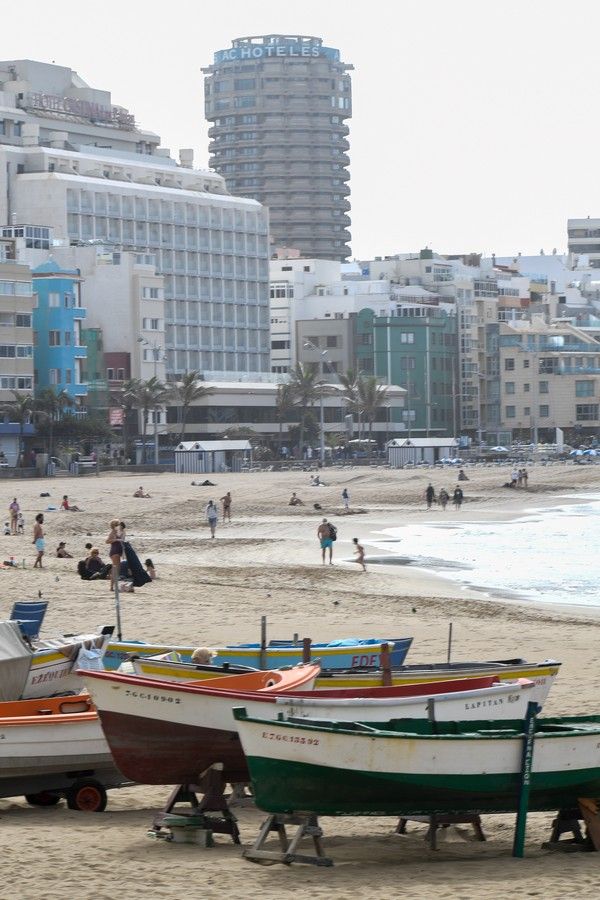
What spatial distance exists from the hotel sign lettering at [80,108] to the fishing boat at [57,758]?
461ft

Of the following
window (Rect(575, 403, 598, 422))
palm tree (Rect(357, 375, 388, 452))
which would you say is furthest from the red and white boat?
window (Rect(575, 403, 598, 422))

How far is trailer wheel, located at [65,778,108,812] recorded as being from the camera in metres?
16.0

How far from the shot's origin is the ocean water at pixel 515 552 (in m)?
42.0

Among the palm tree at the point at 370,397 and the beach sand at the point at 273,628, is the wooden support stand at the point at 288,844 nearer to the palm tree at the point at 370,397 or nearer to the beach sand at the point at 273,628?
the beach sand at the point at 273,628

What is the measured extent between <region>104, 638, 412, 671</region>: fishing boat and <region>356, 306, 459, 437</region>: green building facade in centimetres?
13746

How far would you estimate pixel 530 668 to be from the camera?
1727 centimetres

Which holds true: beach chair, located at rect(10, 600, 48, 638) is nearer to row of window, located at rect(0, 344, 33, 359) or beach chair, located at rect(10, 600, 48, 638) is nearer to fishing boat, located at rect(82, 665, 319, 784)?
fishing boat, located at rect(82, 665, 319, 784)

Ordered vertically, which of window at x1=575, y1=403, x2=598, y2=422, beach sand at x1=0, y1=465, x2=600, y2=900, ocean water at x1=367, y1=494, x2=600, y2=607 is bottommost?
ocean water at x1=367, y1=494, x2=600, y2=607

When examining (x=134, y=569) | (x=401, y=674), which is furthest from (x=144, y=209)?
(x=401, y=674)

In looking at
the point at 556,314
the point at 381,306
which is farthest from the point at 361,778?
the point at 556,314

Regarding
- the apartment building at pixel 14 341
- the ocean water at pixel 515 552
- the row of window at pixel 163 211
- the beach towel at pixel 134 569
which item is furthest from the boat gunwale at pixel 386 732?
the row of window at pixel 163 211

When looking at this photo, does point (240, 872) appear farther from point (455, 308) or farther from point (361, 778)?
point (455, 308)

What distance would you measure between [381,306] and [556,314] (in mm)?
34204

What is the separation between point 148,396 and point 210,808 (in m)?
112
